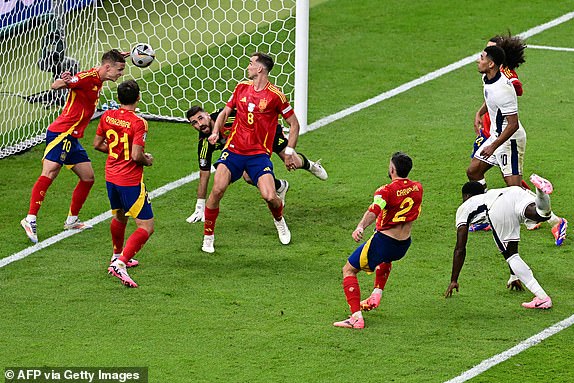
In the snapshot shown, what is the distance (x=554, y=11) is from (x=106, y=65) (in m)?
10.6

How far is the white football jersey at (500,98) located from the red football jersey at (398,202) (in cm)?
226

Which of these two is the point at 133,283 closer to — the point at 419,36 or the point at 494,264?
the point at 494,264

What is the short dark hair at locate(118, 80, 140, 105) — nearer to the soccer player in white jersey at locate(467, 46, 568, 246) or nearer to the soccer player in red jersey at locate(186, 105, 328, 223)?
the soccer player in red jersey at locate(186, 105, 328, 223)

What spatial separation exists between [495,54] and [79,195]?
4.73 m

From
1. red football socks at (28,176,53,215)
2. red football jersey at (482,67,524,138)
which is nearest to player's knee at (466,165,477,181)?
red football jersey at (482,67,524,138)

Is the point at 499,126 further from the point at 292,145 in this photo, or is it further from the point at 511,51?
the point at 292,145

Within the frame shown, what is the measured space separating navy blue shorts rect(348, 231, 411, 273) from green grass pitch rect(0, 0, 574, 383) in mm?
579

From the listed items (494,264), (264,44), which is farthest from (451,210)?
(264,44)

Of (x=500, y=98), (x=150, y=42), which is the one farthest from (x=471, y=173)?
(x=150, y=42)

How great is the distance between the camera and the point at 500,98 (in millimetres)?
12133

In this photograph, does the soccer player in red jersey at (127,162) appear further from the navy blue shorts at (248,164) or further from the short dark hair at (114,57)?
the navy blue shorts at (248,164)

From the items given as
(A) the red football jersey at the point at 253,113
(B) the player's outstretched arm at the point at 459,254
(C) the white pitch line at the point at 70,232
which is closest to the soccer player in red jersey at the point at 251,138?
(A) the red football jersey at the point at 253,113

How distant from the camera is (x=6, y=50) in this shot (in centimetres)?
1578

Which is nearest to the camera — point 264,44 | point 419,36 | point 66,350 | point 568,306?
point 66,350
